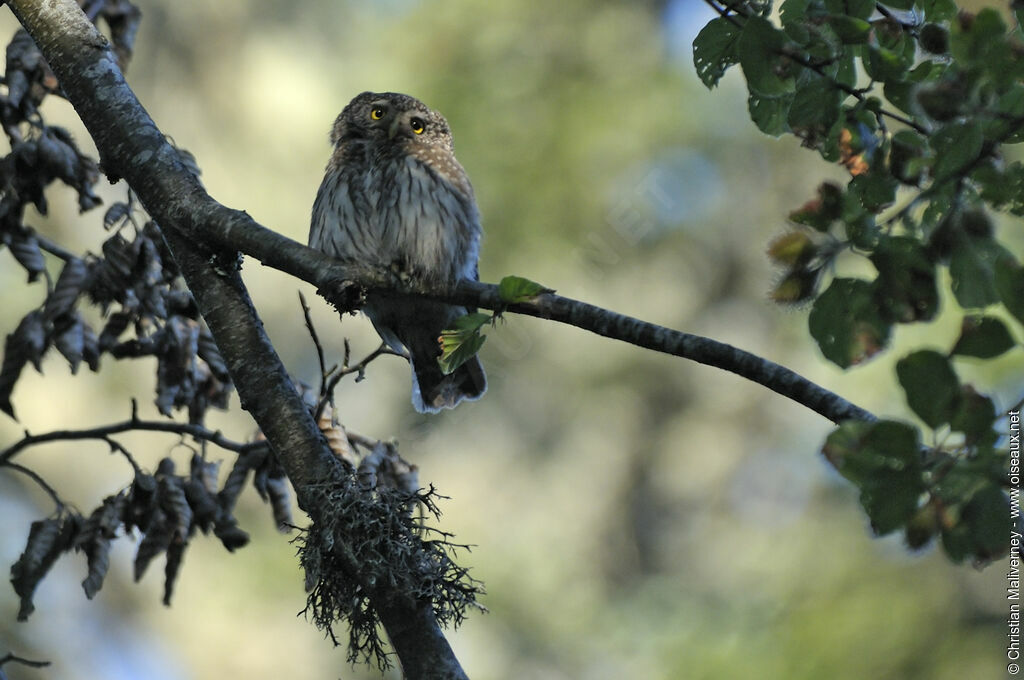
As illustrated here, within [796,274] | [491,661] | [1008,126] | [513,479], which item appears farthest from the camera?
[513,479]

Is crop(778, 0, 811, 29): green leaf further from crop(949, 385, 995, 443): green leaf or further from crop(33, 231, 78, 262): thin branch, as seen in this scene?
crop(33, 231, 78, 262): thin branch

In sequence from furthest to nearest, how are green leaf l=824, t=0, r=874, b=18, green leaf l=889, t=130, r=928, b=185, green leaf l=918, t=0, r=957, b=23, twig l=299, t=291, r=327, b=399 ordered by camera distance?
1. twig l=299, t=291, r=327, b=399
2. green leaf l=918, t=0, r=957, b=23
3. green leaf l=824, t=0, r=874, b=18
4. green leaf l=889, t=130, r=928, b=185

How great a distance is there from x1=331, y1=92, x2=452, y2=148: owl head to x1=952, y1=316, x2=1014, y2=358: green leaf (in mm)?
2956

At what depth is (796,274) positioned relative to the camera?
1588mm

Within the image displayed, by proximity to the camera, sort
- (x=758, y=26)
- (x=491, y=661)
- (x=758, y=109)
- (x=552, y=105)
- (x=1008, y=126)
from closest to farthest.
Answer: (x=1008, y=126) → (x=758, y=26) → (x=758, y=109) → (x=491, y=661) → (x=552, y=105)

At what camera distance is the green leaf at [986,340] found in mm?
1370

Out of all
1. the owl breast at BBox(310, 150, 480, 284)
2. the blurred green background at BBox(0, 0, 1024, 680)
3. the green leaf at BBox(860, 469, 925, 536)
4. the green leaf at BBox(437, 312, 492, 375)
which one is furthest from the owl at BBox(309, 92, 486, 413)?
the blurred green background at BBox(0, 0, 1024, 680)

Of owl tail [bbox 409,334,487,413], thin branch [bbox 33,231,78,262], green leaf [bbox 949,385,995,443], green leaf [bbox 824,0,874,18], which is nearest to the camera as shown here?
green leaf [bbox 949,385,995,443]

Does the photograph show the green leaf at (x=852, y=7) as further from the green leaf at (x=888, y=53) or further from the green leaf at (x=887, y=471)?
the green leaf at (x=887, y=471)

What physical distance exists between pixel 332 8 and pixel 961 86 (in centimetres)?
1031

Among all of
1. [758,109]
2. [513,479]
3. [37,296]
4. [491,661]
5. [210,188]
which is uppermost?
[210,188]

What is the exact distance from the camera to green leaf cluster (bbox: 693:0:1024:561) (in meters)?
1.38

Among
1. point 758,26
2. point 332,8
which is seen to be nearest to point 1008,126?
point 758,26

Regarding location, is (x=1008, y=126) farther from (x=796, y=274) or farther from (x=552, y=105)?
(x=552, y=105)
